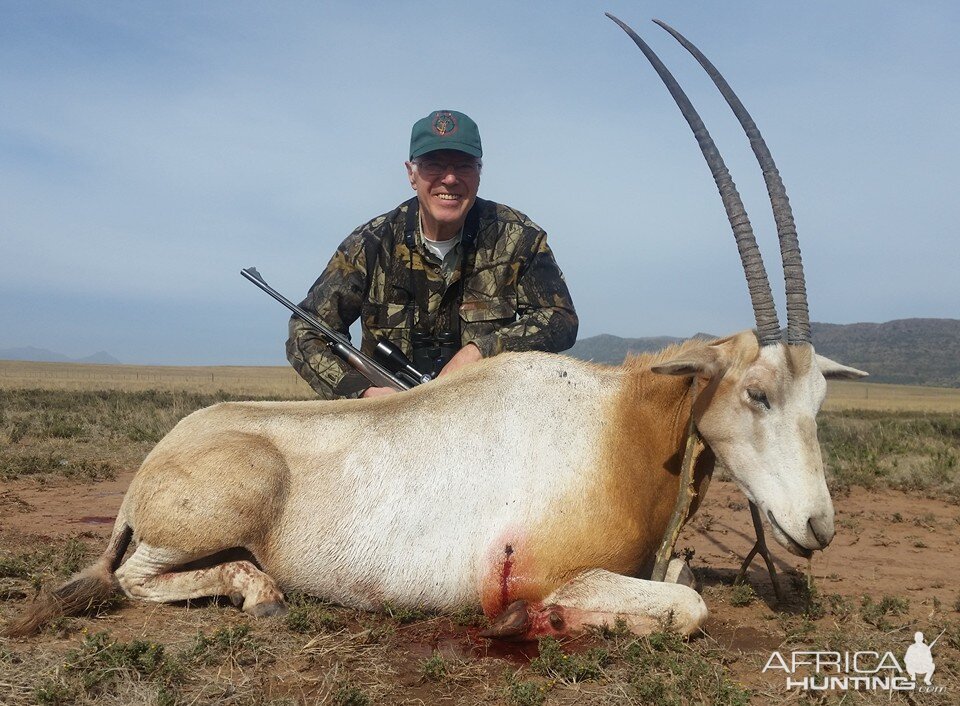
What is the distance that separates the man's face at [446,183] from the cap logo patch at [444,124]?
16 cm

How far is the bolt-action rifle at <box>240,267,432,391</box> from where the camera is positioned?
632cm

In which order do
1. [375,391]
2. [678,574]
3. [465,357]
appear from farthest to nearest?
[375,391], [465,357], [678,574]

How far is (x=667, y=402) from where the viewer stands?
461 centimetres

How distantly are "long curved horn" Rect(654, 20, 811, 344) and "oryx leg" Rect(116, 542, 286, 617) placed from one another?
10.7 ft

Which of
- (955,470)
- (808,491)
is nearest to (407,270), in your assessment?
(808,491)

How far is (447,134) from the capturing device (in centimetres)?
637

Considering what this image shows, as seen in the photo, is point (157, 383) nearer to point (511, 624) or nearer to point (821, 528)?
point (511, 624)

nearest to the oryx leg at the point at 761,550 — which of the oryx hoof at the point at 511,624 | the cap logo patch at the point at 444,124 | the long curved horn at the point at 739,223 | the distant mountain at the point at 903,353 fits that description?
the long curved horn at the point at 739,223

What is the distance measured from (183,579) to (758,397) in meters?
3.37

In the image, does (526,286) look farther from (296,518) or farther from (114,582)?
(114,582)

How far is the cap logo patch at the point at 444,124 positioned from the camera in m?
6.39

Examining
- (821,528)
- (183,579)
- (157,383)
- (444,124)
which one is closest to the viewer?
(821,528)

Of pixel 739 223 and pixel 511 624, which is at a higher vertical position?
pixel 739 223

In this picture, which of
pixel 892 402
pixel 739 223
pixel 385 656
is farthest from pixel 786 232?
pixel 892 402
